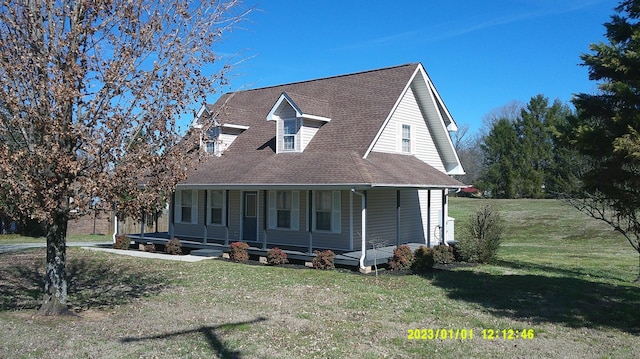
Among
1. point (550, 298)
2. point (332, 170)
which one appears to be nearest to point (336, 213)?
point (332, 170)

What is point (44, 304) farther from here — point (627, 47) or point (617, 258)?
point (617, 258)

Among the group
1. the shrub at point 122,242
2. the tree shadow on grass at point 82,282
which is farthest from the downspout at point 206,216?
the tree shadow on grass at point 82,282

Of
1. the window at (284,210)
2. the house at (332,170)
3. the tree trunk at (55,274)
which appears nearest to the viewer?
the tree trunk at (55,274)

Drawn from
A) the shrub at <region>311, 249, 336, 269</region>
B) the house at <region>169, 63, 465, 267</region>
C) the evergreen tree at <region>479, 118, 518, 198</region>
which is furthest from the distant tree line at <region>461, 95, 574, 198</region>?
the shrub at <region>311, 249, 336, 269</region>

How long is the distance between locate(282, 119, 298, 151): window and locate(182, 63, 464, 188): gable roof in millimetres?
488

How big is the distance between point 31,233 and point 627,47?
102ft

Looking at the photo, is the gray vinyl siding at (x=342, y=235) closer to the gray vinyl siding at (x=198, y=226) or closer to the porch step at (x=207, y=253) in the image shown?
the porch step at (x=207, y=253)

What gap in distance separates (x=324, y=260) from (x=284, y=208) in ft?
13.0

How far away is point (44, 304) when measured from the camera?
9.84 meters

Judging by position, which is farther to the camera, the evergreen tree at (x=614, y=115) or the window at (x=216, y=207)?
the window at (x=216, y=207)

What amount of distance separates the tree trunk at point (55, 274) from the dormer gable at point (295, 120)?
1145 centimetres

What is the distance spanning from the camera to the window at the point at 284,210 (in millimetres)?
19641

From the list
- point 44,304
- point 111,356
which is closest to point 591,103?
point 111,356

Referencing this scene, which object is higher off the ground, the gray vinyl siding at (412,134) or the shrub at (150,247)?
the gray vinyl siding at (412,134)
